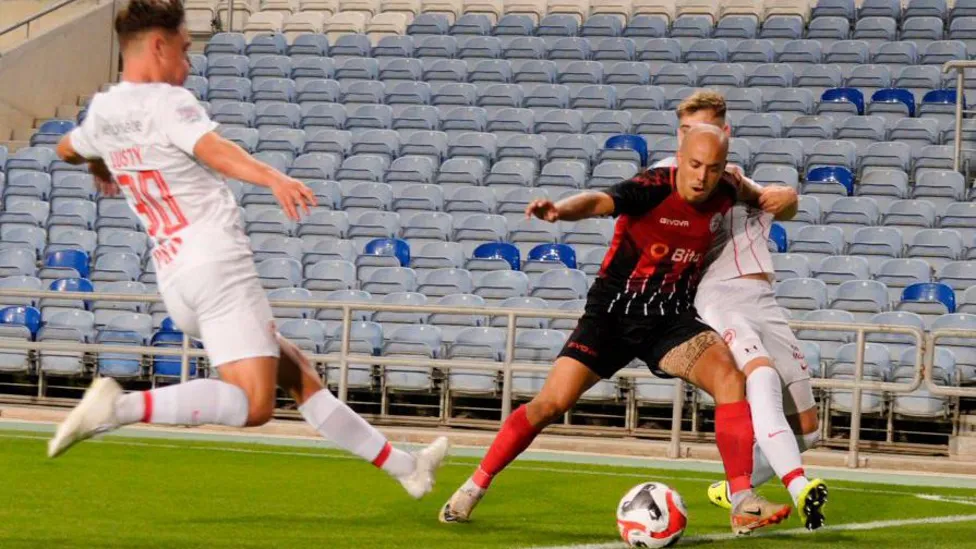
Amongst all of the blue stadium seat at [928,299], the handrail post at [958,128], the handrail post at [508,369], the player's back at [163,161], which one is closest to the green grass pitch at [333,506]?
the player's back at [163,161]

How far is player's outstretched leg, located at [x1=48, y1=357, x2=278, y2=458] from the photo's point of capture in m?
5.13

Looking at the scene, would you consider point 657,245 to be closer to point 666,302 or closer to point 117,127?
point 666,302

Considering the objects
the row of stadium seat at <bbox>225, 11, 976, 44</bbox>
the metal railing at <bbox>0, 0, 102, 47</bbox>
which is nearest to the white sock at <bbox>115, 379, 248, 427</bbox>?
the row of stadium seat at <bbox>225, 11, 976, 44</bbox>

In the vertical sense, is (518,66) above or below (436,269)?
above

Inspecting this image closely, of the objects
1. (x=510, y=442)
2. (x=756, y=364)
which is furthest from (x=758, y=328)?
(x=510, y=442)

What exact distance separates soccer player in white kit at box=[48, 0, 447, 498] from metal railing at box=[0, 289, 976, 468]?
672 centimetres

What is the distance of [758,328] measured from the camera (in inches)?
277

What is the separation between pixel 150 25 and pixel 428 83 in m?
15.1

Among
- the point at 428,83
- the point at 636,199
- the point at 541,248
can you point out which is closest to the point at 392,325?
the point at 541,248

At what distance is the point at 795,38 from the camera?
20516 millimetres

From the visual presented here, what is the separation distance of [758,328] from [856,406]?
17.4 ft

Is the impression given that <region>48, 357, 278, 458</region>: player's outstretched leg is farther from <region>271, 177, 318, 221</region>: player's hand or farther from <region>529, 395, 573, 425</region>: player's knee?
<region>529, 395, 573, 425</region>: player's knee

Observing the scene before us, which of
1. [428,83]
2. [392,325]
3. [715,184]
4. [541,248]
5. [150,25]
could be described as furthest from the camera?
[428,83]

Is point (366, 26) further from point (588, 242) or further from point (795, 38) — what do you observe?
point (588, 242)
